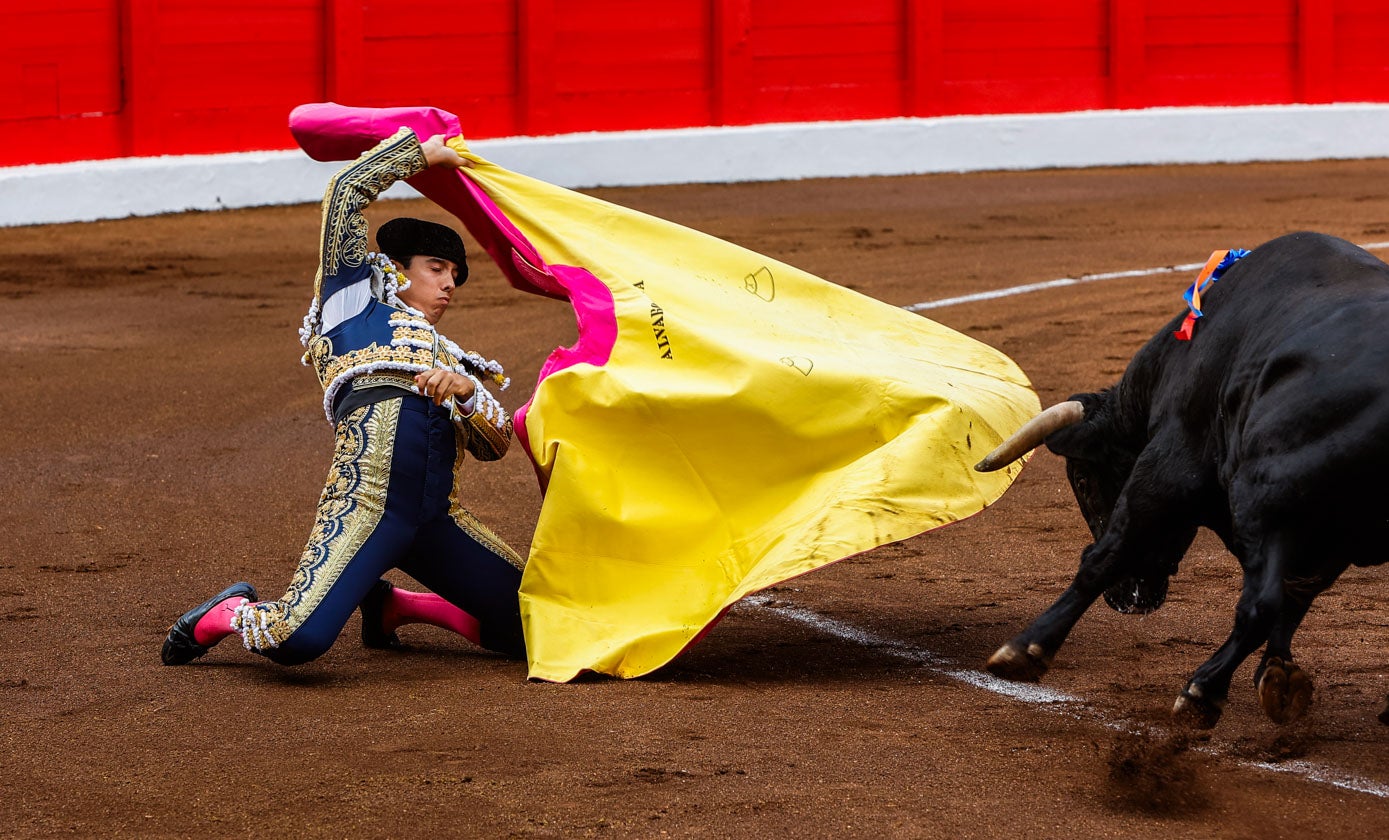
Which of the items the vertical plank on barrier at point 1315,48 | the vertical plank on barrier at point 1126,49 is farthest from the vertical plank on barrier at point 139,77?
the vertical plank on barrier at point 1315,48

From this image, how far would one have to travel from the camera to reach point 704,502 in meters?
3.94

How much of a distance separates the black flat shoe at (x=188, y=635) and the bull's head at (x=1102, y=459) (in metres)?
1.71

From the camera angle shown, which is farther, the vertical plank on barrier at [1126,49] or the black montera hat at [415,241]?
the vertical plank on barrier at [1126,49]

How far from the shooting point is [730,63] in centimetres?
1255

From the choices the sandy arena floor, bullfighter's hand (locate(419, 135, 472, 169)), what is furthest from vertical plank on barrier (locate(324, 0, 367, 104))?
bullfighter's hand (locate(419, 135, 472, 169))

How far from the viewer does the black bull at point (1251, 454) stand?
302cm

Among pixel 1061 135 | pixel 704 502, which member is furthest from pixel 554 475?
pixel 1061 135

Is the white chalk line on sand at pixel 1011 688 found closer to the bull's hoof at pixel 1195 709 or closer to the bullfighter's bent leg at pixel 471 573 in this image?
the bull's hoof at pixel 1195 709

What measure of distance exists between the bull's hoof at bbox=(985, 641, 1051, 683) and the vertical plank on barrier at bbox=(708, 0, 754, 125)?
9351mm

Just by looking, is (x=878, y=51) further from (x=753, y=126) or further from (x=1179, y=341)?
(x=1179, y=341)

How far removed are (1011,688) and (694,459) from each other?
2.64ft

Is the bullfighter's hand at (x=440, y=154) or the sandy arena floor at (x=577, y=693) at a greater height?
the bullfighter's hand at (x=440, y=154)

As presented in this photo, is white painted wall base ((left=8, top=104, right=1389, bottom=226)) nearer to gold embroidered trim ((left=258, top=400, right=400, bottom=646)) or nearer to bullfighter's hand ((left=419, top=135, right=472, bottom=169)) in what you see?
bullfighter's hand ((left=419, top=135, right=472, bottom=169))

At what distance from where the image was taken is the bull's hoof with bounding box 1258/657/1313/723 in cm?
311
